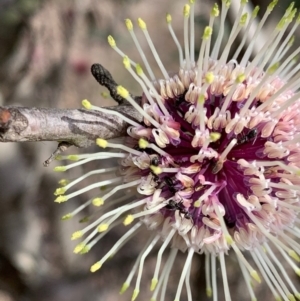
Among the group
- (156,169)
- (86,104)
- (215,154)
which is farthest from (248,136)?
(86,104)

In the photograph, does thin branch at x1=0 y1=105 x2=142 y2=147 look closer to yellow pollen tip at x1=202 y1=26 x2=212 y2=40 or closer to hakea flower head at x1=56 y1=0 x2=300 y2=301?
hakea flower head at x1=56 y1=0 x2=300 y2=301

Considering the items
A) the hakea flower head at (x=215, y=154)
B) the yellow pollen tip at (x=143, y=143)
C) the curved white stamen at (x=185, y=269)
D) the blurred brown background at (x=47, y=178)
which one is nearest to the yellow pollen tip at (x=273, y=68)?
the hakea flower head at (x=215, y=154)

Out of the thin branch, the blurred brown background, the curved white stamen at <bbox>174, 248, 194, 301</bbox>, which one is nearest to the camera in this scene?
the thin branch

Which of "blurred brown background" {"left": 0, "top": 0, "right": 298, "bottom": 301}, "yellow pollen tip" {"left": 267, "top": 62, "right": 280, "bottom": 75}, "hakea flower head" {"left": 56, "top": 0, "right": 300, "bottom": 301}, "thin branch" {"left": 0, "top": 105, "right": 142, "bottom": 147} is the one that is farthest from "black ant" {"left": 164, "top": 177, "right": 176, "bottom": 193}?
"blurred brown background" {"left": 0, "top": 0, "right": 298, "bottom": 301}

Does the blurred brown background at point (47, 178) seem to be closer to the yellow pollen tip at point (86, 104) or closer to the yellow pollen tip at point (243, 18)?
the yellow pollen tip at point (243, 18)

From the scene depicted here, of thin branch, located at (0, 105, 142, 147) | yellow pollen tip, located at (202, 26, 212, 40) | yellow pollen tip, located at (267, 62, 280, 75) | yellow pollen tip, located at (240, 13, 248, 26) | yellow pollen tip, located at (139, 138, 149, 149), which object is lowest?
yellow pollen tip, located at (139, 138, 149, 149)

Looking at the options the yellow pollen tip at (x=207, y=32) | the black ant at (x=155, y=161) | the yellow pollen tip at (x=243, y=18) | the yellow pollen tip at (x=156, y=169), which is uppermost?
the yellow pollen tip at (x=243, y=18)

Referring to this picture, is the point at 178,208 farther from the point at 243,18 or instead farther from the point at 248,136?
the point at 243,18

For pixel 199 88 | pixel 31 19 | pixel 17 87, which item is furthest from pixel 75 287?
pixel 199 88
